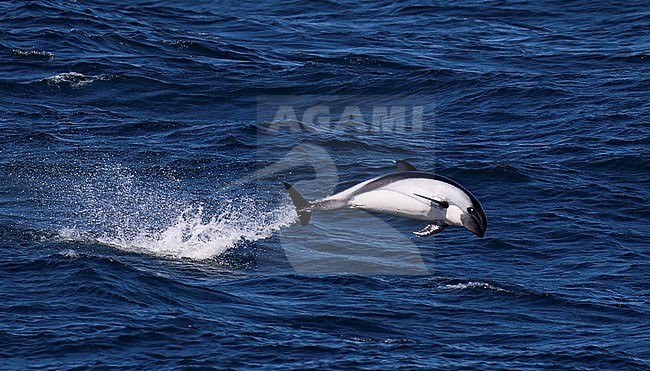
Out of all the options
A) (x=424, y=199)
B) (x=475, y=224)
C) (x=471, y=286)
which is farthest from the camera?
(x=471, y=286)

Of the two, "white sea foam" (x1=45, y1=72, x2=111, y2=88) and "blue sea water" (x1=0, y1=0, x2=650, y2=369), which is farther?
"white sea foam" (x1=45, y1=72, x2=111, y2=88)

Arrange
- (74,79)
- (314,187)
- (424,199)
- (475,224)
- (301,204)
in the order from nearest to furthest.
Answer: (424,199)
(475,224)
(301,204)
(314,187)
(74,79)

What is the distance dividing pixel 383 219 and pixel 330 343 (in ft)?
28.4

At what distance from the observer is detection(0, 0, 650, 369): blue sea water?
77.2 feet

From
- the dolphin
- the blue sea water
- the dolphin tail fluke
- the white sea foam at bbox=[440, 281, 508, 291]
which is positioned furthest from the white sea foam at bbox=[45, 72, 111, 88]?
the dolphin

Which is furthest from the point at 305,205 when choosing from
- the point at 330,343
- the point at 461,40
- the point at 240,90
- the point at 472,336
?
the point at 461,40

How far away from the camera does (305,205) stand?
20.3 metres

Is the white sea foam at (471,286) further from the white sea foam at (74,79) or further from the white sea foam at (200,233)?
the white sea foam at (74,79)

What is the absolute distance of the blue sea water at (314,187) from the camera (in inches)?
926

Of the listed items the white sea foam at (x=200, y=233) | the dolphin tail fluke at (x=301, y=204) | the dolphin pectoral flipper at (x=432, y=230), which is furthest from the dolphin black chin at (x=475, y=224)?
the white sea foam at (x=200, y=233)

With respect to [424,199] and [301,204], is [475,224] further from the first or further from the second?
[301,204]

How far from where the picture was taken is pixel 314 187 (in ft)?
109

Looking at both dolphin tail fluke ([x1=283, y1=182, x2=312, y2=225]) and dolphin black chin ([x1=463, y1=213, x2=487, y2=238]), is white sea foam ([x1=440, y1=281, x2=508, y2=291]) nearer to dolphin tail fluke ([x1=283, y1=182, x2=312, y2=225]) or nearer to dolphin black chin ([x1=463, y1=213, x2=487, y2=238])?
dolphin tail fluke ([x1=283, y1=182, x2=312, y2=225])

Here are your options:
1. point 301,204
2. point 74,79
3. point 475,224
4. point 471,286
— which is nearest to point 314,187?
point 471,286
